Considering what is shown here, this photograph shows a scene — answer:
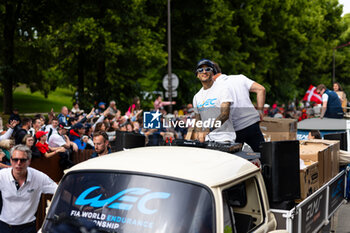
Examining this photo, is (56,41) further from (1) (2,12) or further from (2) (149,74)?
(2) (149,74)

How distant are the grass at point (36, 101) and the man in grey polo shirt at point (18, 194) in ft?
62.5

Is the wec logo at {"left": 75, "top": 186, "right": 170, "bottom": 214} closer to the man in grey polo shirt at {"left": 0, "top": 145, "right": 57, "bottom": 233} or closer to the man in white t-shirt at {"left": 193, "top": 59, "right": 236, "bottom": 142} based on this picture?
the man in grey polo shirt at {"left": 0, "top": 145, "right": 57, "bottom": 233}

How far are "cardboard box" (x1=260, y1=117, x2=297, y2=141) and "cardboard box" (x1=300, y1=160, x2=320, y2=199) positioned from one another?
143 inches

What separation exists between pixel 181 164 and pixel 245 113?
2865 millimetres

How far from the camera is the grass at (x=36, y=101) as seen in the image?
133 feet

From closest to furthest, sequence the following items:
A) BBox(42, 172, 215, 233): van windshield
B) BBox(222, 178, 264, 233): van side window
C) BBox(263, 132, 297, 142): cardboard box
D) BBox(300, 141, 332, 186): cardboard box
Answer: BBox(42, 172, 215, 233): van windshield, BBox(222, 178, 264, 233): van side window, BBox(300, 141, 332, 186): cardboard box, BBox(263, 132, 297, 142): cardboard box

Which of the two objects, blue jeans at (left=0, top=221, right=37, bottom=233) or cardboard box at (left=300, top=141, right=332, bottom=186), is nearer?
blue jeans at (left=0, top=221, right=37, bottom=233)

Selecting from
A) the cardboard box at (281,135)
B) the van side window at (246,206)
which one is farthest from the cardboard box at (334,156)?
the van side window at (246,206)

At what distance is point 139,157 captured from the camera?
3865 mm

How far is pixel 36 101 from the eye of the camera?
1939 inches

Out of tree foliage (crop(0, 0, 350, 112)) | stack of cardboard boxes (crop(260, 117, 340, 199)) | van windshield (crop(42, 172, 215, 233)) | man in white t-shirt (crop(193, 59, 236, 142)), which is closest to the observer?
van windshield (crop(42, 172, 215, 233))

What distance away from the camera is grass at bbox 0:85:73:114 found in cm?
4069

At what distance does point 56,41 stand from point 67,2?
7.99ft

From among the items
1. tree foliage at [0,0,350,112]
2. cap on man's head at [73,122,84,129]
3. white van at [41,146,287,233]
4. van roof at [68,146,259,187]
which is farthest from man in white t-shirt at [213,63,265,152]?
tree foliage at [0,0,350,112]
